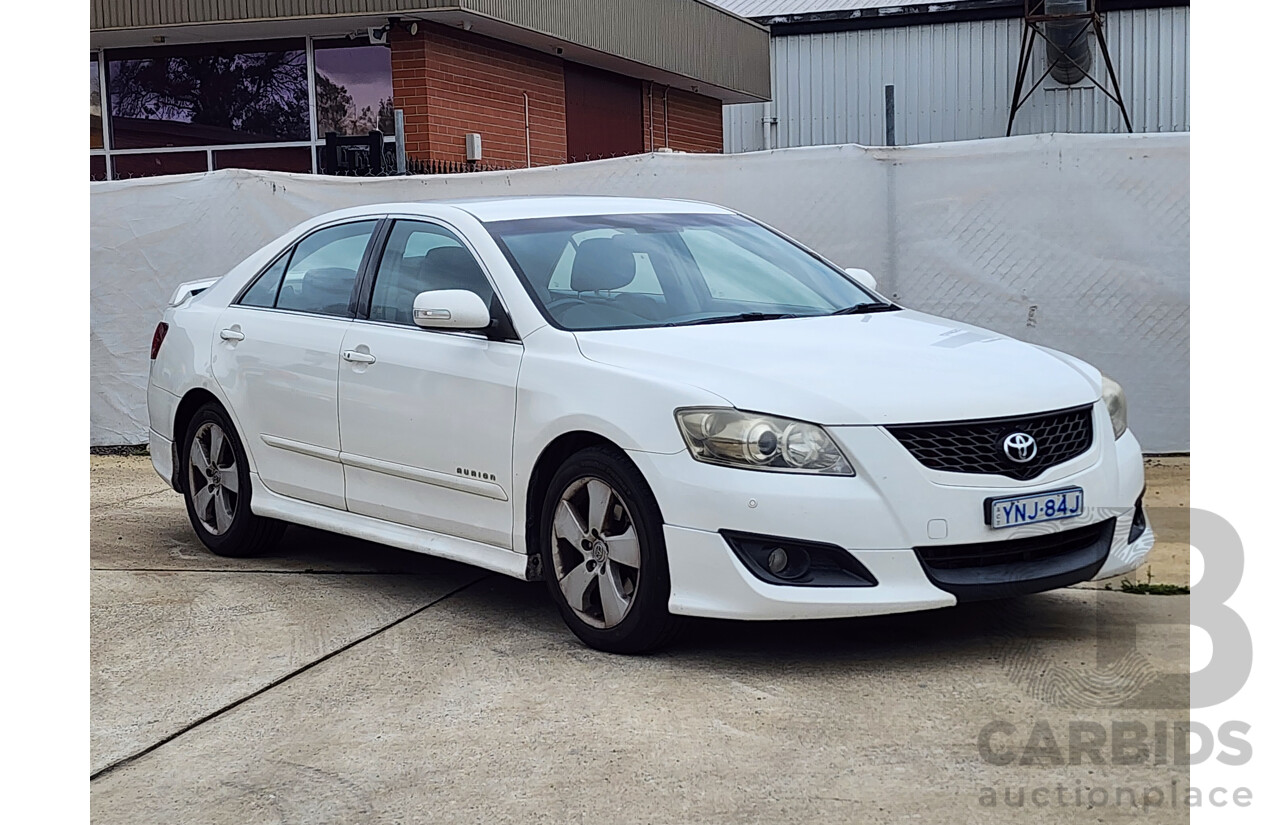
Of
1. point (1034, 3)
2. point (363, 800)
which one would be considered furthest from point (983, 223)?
point (1034, 3)

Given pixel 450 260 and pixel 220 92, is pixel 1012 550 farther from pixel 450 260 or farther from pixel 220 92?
pixel 220 92

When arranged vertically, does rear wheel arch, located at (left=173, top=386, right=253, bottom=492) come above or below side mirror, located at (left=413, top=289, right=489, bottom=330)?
below

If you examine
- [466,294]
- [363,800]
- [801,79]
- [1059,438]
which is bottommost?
[363,800]

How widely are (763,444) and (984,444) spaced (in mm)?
712

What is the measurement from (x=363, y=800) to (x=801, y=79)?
79.6ft

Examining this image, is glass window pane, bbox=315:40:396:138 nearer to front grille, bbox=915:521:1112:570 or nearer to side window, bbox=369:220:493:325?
side window, bbox=369:220:493:325

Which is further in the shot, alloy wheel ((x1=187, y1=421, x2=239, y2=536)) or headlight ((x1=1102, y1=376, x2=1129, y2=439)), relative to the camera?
alloy wheel ((x1=187, y1=421, x2=239, y2=536))

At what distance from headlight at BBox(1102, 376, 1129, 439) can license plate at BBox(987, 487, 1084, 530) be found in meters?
0.54

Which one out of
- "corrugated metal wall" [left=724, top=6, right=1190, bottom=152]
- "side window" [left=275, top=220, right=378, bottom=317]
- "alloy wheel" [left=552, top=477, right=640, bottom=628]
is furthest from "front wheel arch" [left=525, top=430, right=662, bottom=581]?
"corrugated metal wall" [left=724, top=6, right=1190, bottom=152]

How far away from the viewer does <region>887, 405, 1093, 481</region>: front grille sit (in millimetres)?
4941

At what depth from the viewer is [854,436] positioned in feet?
16.1

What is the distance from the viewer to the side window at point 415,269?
620cm

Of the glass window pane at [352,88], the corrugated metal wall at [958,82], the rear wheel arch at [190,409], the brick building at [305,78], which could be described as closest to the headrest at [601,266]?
the rear wheel arch at [190,409]

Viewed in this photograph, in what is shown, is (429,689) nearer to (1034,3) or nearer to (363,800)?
(363,800)
